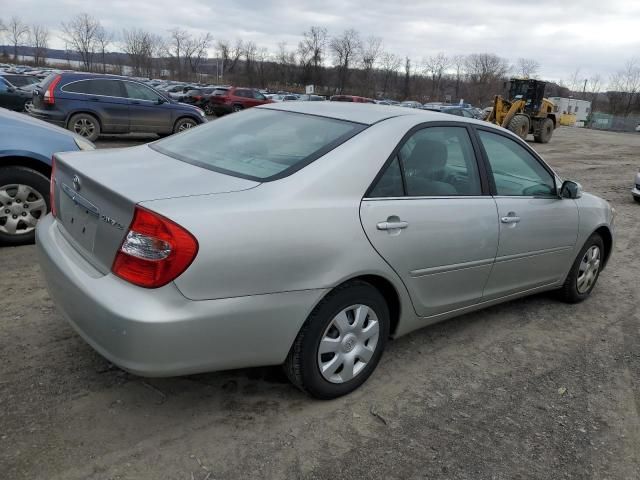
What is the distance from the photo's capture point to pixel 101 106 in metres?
12.7

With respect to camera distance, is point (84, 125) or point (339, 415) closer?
point (339, 415)

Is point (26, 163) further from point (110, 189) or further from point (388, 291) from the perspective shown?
point (388, 291)

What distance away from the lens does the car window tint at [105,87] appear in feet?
41.3

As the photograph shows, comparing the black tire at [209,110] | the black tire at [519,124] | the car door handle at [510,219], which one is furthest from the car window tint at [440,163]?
the black tire at [209,110]

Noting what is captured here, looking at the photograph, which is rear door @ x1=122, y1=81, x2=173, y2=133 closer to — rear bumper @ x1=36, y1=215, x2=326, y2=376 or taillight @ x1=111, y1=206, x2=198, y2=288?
rear bumper @ x1=36, y1=215, x2=326, y2=376

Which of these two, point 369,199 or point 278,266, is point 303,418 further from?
point 369,199

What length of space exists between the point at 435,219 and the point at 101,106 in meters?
11.6

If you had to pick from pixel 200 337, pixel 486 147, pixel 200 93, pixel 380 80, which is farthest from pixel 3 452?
pixel 380 80

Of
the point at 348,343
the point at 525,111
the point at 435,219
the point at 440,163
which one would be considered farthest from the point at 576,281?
the point at 525,111

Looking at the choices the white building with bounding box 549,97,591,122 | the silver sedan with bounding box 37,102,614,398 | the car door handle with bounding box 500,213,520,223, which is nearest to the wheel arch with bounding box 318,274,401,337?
the silver sedan with bounding box 37,102,614,398

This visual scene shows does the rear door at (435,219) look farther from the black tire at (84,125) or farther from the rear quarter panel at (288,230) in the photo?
the black tire at (84,125)

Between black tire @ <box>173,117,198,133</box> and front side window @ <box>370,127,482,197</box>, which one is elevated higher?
front side window @ <box>370,127,482,197</box>

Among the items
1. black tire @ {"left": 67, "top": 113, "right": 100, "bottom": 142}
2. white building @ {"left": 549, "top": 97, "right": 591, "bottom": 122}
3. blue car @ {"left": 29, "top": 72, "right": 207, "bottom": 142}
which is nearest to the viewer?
blue car @ {"left": 29, "top": 72, "right": 207, "bottom": 142}

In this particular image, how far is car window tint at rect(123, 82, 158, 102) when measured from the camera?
1318 cm
